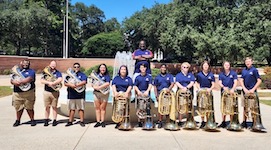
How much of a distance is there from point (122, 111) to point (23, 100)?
8.33 feet

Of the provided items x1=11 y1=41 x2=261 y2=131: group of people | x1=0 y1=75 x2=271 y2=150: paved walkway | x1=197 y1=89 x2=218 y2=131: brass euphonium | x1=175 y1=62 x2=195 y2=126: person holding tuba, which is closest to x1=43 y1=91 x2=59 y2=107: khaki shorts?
x1=11 y1=41 x2=261 y2=131: group of people

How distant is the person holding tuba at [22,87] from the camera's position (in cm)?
731

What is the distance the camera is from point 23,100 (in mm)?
7551

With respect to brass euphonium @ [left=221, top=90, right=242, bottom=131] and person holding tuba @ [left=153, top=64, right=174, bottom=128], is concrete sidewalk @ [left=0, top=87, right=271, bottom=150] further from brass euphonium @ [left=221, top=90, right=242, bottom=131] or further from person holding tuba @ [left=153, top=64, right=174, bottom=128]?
person holding tuba @ [left=153, top=64, right=174, bottom=128]

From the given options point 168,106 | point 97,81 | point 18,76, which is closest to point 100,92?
point 97,81

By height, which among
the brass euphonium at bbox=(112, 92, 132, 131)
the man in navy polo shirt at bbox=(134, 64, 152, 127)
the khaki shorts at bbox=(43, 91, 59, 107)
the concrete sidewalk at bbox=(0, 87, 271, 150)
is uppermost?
the man in navy polo shirt at bbox=(134, 64, 152, 127)

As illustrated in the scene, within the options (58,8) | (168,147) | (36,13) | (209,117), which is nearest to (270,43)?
(209,117)

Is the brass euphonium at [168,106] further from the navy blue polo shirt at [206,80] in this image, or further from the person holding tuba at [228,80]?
the person holding tuba at [228,80]

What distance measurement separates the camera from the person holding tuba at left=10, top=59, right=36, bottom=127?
24.0ft

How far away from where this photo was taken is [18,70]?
24.3 ft

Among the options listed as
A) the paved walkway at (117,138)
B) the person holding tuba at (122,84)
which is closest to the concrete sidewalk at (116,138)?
the paved walkway at (117,138)

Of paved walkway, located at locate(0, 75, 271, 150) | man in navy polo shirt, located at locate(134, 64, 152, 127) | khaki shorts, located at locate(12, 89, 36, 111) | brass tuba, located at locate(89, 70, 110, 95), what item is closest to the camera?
paved walkway, located at locate(0, 75, 271, 150)

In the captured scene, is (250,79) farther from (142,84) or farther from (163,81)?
(142,84)

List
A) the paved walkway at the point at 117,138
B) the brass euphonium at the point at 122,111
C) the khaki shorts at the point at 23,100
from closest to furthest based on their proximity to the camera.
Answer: the paved walkway at the point at 117,138 → the brass euphonium at the point at 122,111 → the khaki shorts at the point at 23,100
